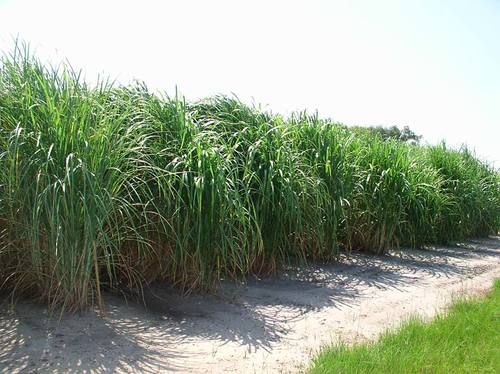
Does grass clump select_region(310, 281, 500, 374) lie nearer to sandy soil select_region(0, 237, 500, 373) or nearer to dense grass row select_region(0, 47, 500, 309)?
sandy soil select_region(0, 237, 500, 373)

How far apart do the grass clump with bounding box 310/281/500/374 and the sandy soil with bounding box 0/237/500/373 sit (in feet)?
0.94

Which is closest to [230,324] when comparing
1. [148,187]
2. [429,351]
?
[148,187]

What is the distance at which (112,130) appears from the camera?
12.6ft

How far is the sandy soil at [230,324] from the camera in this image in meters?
2.95

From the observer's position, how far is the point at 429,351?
3131mm

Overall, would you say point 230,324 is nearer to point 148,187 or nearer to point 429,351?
point 148,187

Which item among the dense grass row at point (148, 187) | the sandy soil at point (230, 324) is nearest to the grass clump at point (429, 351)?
the sandy soil at point (230, 324)

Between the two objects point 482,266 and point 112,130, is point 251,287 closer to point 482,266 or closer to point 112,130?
point 112,130

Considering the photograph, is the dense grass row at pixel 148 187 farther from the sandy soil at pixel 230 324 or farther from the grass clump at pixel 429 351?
the grass clump at pixel 429 351

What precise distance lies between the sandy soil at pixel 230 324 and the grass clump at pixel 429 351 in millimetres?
288

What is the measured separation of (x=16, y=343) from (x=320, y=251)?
3716 millimetres

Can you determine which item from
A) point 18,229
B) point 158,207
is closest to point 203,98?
point 158,207

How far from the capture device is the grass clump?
9.36 feet

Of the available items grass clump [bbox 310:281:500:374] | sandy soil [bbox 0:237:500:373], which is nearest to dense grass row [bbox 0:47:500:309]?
sandy soil [bbox 0:237:500:373]
